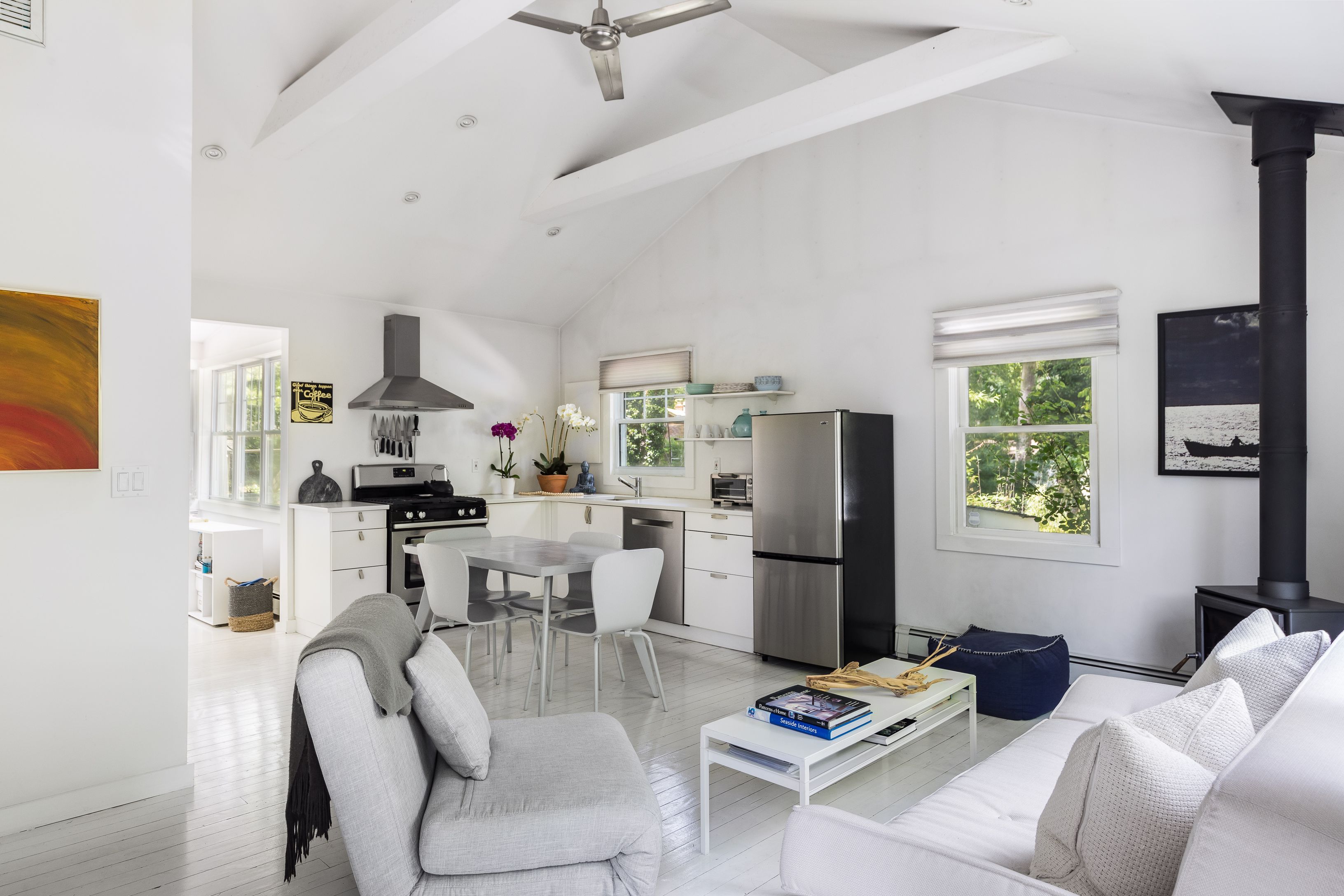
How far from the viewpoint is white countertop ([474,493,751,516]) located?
5.32 m

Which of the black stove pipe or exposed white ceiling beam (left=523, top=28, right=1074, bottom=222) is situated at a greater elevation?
exposed white ceiling beam (left=523, top=28, right=1074, bottom=222)

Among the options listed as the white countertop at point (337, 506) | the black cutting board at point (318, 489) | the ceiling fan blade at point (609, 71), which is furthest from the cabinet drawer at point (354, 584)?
the ceiling fan blade at point (609, 71)

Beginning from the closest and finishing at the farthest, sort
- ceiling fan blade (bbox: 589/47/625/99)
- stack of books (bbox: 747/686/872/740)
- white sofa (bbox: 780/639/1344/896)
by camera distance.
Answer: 1. white sofa (bbox: 780/639/1344/896)
2. stack of books (bbox: 747/686/872/740)
3. ceiling fan blade (bbox: 589/47/625/99)

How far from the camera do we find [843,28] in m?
3.85

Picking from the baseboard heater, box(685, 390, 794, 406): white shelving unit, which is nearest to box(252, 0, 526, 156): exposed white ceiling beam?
box(685, 390, 794, 406): white shelving unit

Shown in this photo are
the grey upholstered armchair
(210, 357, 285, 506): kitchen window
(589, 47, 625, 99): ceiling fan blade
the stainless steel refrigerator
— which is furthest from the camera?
(210, 357, 285, 506): kitchen window

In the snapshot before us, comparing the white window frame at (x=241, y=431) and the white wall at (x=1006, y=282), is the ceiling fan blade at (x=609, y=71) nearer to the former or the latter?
the white wall at (x=1006, y=282)

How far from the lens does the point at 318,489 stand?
5.77m

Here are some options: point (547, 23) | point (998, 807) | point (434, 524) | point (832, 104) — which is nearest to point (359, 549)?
point (434, 524)

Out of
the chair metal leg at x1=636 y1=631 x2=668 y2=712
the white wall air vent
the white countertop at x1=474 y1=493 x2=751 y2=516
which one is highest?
the white wall air vent

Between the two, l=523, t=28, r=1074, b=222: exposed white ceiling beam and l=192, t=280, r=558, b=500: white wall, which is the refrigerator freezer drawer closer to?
l=523, t=28, r=1074, b=222: exposed white ceiling beam

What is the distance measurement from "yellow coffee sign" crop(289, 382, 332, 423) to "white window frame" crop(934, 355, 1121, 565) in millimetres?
4206

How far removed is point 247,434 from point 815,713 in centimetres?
625

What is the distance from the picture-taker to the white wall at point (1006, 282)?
3.81 meters
